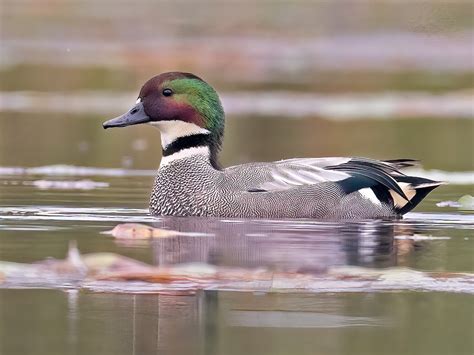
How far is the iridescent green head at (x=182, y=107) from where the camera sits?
10.9 meters

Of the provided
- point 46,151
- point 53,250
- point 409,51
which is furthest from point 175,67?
point 53,250

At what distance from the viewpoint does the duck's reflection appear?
8.38 metres

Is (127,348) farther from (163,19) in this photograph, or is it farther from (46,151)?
(163,19)

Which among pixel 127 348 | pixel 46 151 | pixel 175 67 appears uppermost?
pixel 175 67

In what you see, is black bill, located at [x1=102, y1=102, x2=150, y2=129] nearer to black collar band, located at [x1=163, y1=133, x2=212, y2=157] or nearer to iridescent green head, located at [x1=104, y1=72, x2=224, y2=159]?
iridescent green head, located at [x1=104, y1=72, x2=224, y2=159]

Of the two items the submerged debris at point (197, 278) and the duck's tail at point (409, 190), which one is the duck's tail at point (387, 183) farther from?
the submerged debris at point (197, 278)

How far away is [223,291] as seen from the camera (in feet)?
24.8

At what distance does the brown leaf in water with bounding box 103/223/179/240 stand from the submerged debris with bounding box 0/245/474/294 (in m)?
1.21

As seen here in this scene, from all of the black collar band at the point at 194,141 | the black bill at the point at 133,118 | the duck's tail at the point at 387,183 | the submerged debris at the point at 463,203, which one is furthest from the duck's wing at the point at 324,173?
the submerged debris at the point at 463,203

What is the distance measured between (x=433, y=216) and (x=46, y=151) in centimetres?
572

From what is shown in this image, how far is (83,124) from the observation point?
18.7 m

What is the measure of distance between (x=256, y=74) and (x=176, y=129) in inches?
652

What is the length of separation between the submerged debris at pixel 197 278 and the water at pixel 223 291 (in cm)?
3

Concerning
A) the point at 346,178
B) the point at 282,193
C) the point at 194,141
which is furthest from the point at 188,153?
the point at 346,178
